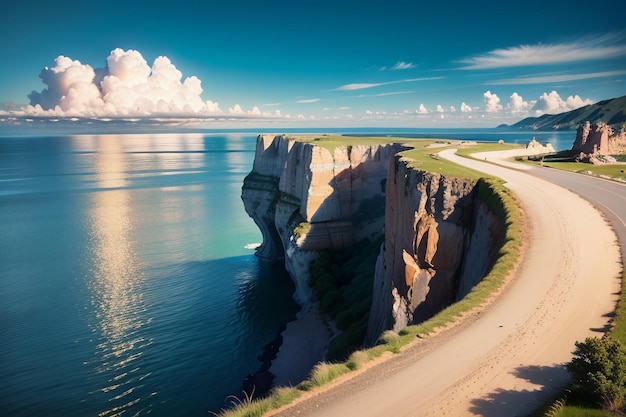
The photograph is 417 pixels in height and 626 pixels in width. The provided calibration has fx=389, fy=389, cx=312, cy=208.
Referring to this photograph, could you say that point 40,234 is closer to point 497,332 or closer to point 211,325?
point 211,325

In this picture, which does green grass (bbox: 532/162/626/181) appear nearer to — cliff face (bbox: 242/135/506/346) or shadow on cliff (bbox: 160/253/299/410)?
cliff face (bbox: 242/135/506/346)

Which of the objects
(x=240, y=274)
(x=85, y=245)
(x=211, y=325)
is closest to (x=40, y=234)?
(x=85, y=245)

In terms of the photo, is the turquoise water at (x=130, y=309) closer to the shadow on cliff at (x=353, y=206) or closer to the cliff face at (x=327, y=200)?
the cliff face at (x=327, y=200)

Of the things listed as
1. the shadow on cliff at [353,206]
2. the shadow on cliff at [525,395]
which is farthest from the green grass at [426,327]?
the shadow on cliff at [353,206]

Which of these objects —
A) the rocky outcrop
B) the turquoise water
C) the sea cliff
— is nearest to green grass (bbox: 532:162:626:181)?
the rocky outcrop

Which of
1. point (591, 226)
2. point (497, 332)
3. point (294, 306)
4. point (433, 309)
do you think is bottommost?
point (294, 306)
